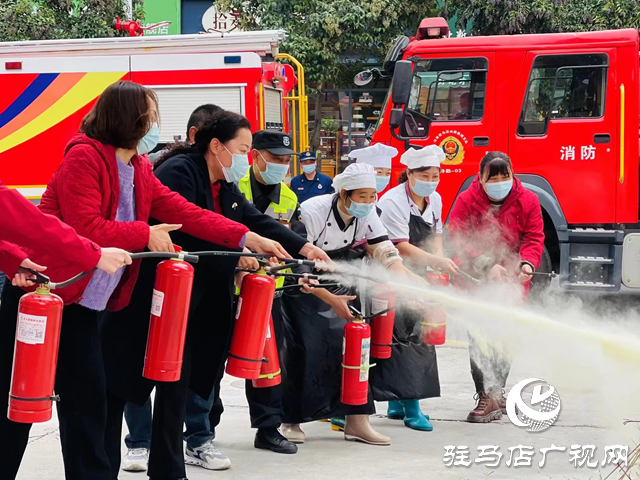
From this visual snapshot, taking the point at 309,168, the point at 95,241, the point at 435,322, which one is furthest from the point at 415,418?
the point at 309,168

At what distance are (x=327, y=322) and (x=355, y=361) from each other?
0.30 metres

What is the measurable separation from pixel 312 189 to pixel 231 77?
74.9 inches

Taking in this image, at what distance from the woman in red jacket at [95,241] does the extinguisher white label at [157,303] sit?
0.16 metres

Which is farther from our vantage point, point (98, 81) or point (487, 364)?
point (98, 81)

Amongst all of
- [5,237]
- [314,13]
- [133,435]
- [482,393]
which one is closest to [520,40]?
[482,393]

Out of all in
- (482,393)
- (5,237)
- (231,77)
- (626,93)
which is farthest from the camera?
(231,77)

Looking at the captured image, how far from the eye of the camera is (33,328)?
3.13 meters

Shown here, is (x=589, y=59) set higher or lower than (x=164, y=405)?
higher

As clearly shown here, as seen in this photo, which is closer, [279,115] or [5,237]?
[5,237]

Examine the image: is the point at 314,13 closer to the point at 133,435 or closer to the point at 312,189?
the point at 312,189

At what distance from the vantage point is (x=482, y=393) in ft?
19.0

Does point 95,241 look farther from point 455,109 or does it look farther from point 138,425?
point 455,109

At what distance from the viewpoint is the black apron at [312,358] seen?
5148mm

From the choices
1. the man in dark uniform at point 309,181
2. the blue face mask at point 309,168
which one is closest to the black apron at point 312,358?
the man in dark uniform at point 309,181
